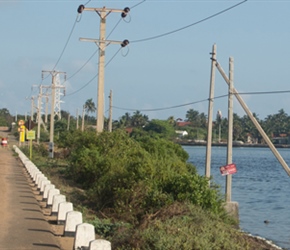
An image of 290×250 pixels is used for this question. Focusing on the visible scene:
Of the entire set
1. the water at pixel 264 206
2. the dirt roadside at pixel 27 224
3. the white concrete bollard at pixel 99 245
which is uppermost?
the white concrete bollard at pixel 99 245

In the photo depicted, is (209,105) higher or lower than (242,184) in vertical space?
higher

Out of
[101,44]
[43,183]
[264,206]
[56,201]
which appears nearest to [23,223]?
[56,201]

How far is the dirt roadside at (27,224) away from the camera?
1322cm

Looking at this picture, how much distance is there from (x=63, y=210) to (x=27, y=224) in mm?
862

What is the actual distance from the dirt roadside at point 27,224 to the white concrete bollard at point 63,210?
0.48 ft

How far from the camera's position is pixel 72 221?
13.7 meters

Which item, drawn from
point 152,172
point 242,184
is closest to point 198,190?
point 152,172

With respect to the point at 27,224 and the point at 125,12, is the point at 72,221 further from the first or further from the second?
the point at 125,12

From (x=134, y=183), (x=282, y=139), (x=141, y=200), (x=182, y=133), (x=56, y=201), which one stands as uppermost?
A: (x=182, y=133)

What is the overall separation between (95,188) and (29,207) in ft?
14.7

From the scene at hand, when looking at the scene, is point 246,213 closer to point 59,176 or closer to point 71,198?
point 59,176

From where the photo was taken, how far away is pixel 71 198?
75.7 ft

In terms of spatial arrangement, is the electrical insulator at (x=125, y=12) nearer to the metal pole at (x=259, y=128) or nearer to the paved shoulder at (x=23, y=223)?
the metal pole at (x=259, y=128)

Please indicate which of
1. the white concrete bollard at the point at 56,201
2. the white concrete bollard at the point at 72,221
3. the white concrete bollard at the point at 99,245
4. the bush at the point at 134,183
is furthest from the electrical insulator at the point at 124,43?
the white concrete bollard at the point at 99,245
